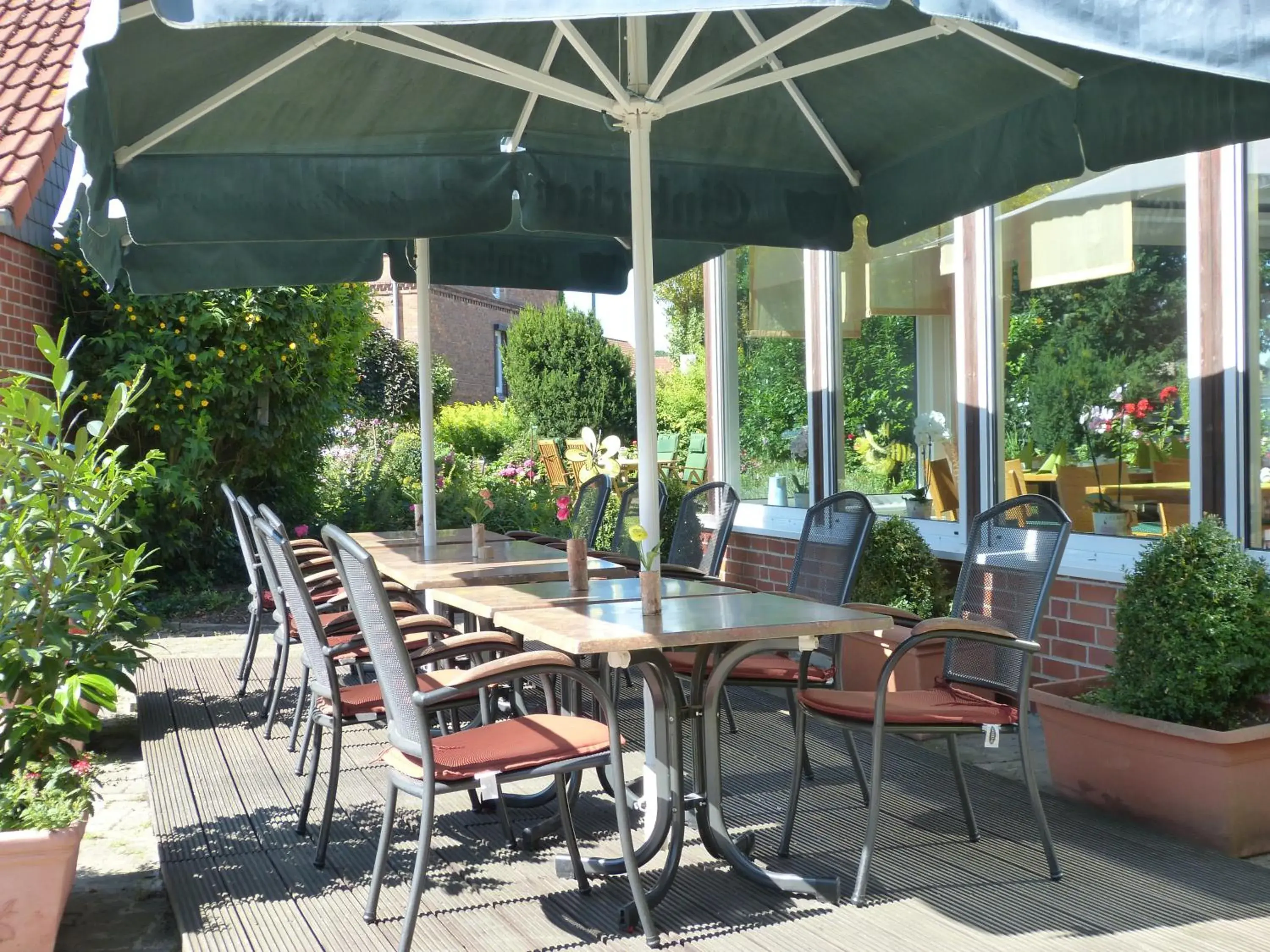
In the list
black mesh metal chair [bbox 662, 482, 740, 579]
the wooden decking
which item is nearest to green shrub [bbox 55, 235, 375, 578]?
black mesh metal chair [bbox 662, 482, 740, 579]

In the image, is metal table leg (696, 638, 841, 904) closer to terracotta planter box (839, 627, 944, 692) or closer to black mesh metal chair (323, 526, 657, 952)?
black mesh metal chair (323, 526, 657, 952)

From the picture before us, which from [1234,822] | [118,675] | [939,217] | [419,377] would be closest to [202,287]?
[419,377]

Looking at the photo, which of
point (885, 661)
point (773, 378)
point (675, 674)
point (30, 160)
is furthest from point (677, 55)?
point (30, 160)

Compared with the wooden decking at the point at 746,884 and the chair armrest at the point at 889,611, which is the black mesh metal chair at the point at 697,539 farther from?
the wooden decking at the point at 746,884

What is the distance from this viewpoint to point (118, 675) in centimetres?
312

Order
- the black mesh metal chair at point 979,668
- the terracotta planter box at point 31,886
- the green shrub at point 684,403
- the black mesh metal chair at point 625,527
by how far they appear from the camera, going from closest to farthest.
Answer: the terracotta planter box at point 31,886
the black mesh metal chair at point 979,668
the black mesh metal chair at point 625,527
the green shrub at point 684,403

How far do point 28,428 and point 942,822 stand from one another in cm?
300

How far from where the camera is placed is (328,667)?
351 cm

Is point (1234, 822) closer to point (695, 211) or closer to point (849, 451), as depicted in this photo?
point (695, 211)

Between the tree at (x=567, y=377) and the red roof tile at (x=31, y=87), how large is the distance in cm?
1179

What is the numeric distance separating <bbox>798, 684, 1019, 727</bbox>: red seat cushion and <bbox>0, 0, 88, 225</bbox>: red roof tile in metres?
5.15

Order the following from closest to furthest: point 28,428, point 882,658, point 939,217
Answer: point 28,428
point 939,217
point 882,658

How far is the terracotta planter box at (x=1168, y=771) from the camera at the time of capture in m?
3.41

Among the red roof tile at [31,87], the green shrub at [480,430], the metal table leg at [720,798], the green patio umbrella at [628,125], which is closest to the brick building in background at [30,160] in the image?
the red roof tile at [31,87]
